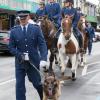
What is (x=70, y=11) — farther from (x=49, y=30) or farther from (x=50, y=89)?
(x=50, y=89)

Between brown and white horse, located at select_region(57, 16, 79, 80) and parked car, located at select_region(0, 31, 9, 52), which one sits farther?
parked car, located at select_region(0, 31, 9, 52)

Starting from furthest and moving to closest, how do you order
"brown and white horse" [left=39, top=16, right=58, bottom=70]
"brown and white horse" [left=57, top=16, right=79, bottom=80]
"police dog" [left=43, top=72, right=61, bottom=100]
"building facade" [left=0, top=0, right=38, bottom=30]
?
"building facade" [left=0, top=0, right=38, bottom=30]
"brown and white horse" [left=39, top=16, right=58, bottom=70]
"brown and white horse" [left=57, top=16, right=79, bottom=80]
"police dog" [left=43, top=72, right=61, bottom=100]

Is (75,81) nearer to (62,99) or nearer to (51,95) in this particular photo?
(62,99)


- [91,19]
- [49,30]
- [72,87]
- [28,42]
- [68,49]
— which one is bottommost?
[91,19]

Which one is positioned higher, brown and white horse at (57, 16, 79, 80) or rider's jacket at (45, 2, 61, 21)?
rider's jacket at (45, 2, 61, 21)

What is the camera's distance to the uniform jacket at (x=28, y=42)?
30.2 ft

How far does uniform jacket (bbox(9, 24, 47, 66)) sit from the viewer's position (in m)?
9.20

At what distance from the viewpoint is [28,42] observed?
30.2ft

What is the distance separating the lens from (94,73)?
17.2 meters

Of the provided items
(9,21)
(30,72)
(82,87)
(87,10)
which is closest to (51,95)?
(30,72)

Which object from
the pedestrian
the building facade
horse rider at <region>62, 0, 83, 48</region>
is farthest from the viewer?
the building facade

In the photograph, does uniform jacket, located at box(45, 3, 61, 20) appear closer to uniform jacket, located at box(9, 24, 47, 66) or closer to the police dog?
uniform jacket, located at box(9, 24, 47, 66)

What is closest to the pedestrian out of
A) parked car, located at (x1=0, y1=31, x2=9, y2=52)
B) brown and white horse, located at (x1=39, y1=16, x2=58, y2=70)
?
brown and white horse, located at (x1=39, y1=16, x2=58, y2=70)

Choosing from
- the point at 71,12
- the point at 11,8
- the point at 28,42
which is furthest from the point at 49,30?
the point at 11,8
